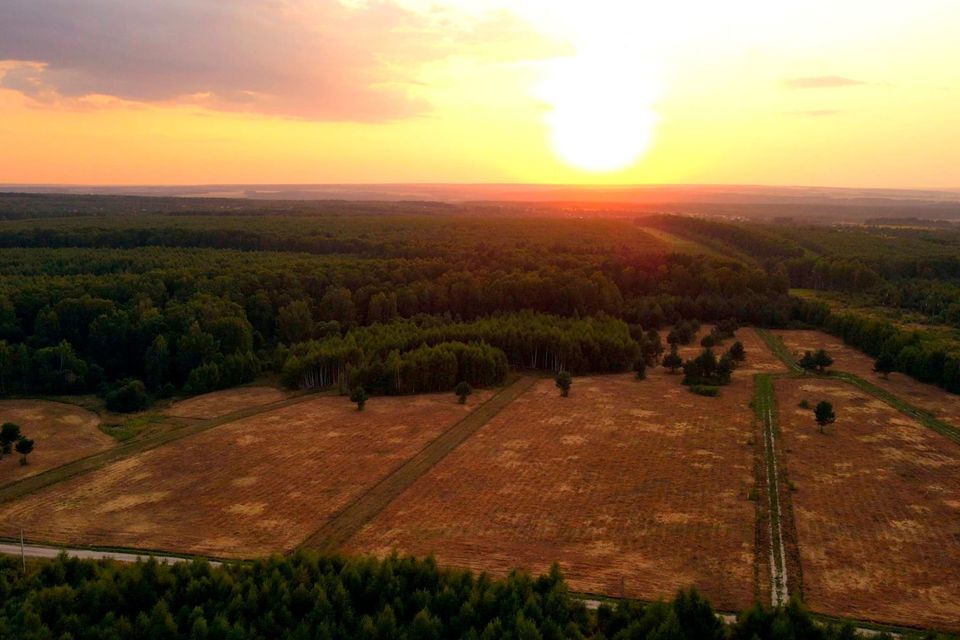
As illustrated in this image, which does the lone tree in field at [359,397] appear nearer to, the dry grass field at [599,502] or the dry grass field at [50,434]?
the dry grass field at [599,502]

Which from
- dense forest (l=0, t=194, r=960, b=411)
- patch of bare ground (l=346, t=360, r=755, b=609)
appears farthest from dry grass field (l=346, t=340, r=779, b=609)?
dense forest (l=0, t=194, r=960, b=411)

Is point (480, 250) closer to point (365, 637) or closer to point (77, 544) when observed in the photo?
point (77, 544)

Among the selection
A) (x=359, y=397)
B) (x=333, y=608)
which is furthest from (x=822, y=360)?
(x=333, y=608)

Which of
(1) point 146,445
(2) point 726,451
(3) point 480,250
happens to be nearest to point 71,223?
(3) point 480,250

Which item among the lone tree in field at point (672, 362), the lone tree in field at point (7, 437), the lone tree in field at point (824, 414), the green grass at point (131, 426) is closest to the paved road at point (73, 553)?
the lone tree in field at point (7, 437)

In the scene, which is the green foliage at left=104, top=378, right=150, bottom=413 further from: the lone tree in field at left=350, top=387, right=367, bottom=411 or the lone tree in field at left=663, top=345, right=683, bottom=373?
the lone tree in field at left=663, top=345, right=683, bottom=373

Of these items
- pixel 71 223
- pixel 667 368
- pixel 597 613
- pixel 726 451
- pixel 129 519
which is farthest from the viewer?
pixel 71 223
